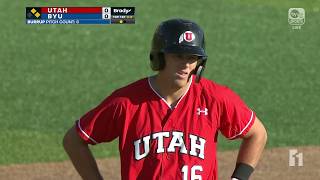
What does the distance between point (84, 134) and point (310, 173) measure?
6.54 meters

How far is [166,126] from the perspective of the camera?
507 centimetres

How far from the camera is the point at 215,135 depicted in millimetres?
5148

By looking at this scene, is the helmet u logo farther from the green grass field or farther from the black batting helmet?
the green grass field

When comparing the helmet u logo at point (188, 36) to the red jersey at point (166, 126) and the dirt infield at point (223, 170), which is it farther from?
the dirt infield at point (223, 170)

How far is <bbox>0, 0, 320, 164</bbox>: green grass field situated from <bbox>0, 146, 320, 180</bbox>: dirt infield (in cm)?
33

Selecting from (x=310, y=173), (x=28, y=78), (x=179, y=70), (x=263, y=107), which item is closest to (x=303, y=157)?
(x=310, y=173)

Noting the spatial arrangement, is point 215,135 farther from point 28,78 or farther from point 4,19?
point 4,19

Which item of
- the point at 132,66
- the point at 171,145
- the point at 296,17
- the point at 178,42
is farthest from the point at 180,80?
the point at 296,17

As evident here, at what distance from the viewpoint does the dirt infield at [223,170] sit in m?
11.0

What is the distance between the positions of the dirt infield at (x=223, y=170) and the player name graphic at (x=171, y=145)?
5805 millimetres
